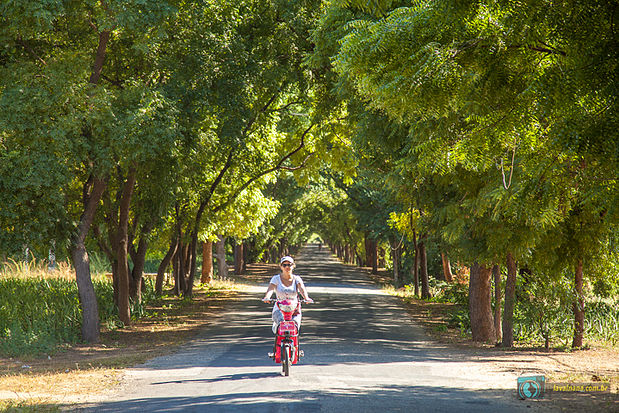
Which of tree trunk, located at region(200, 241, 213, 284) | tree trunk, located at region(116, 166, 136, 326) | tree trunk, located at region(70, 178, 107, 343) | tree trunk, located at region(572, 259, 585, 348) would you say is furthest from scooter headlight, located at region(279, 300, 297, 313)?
tree trunk, located at region(200, 241, 213, 284)

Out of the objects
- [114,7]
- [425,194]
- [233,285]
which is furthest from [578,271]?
[233,285]

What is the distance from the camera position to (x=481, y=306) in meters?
17.3

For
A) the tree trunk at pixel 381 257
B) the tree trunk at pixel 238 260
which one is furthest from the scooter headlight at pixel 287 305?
the tree trunk at pixel 381 257

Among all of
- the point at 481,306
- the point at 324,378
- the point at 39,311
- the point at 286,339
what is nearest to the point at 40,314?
the point at 39,311

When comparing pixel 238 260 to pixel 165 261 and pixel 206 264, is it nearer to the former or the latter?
pixel 206 264

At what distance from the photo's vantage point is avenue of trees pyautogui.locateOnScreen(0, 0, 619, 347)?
580cm

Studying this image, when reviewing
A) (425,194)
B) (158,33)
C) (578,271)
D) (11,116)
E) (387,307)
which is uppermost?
(158,33)

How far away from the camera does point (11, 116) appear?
1297cm

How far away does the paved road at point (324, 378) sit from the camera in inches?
330

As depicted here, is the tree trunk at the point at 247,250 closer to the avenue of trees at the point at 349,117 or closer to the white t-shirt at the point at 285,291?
the avenue of trees at the point at 349,117

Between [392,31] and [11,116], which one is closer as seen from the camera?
[392,31]

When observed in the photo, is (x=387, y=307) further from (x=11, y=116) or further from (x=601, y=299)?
(x=11, y=116)

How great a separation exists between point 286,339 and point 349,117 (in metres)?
7.89

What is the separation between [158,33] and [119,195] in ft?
24.5
